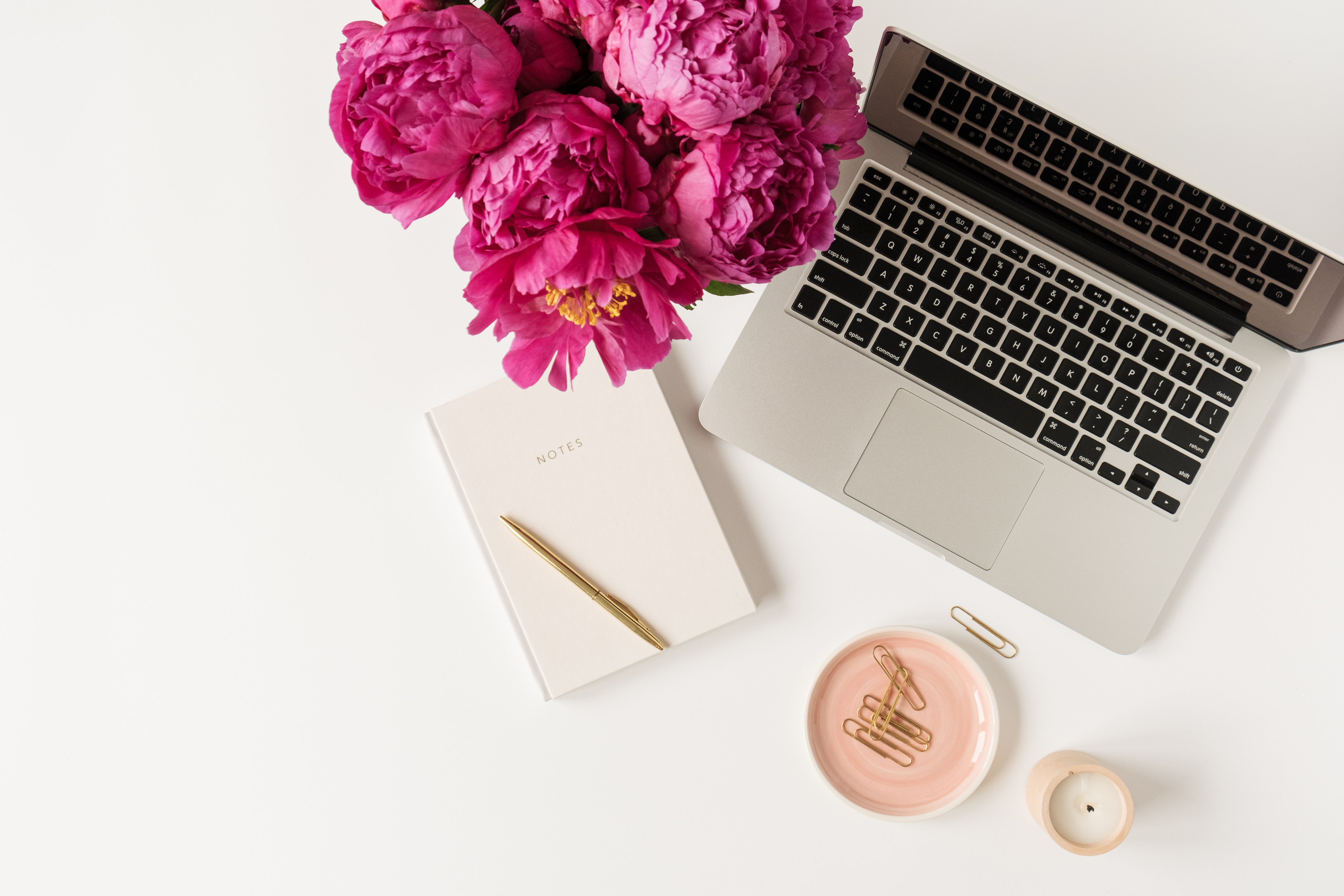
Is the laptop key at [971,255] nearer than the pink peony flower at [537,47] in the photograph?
No

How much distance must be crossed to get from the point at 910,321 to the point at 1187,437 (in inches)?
10.7

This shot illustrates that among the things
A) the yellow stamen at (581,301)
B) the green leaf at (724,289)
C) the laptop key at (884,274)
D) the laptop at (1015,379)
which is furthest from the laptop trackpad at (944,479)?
the yellow stamen at (581,301)

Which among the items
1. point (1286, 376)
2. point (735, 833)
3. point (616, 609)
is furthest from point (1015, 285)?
point (735, 833)

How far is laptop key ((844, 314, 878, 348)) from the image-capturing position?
75cm

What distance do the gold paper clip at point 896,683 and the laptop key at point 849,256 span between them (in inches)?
14.0

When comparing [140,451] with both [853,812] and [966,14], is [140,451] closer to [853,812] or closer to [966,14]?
[853,812]

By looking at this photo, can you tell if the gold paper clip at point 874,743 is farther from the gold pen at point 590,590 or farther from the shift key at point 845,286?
the shift key at point 845,286

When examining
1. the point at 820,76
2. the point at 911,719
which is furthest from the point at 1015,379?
the point at 820,76

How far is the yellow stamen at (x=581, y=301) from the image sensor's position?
1.24 feet

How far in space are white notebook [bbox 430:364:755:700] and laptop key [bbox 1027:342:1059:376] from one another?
322mm

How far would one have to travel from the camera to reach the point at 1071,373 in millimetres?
748

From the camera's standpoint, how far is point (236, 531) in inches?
32.5

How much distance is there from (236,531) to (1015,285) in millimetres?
786

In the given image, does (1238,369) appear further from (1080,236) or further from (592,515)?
(592,515)
